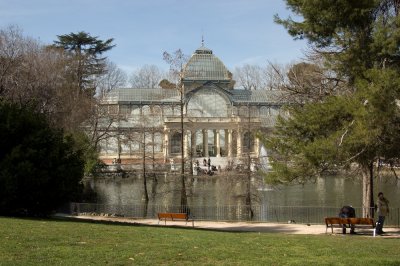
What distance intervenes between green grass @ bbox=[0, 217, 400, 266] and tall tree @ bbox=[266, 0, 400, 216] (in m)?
2.79

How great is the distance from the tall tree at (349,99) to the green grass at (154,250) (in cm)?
279

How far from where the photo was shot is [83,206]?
25.5m

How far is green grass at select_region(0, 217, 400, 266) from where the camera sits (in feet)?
27.8

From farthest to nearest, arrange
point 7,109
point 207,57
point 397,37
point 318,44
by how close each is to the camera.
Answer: point 207,57
point 7,109
point 318,44
point 397,37

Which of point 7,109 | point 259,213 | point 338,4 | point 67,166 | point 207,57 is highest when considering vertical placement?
point 207,57

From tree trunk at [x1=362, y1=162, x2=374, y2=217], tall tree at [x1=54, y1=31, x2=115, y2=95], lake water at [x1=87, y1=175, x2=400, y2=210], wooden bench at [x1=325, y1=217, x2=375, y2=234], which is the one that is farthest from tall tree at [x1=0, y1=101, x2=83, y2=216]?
tall tree at [x1=54, y1=31, x2=115, y2=95]

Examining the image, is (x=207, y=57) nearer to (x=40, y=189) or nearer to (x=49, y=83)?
(x=49, y=83)

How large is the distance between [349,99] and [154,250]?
7.24m

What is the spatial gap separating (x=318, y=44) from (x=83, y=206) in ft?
49.0

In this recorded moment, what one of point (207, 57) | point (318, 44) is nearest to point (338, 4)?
point (318, 44)

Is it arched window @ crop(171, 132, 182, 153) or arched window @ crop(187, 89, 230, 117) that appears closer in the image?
arched window @ crop(171, 132, 182, 153)

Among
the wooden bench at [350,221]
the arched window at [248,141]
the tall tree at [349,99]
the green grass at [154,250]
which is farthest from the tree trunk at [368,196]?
the arched window at [248,141]

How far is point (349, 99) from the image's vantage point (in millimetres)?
13898

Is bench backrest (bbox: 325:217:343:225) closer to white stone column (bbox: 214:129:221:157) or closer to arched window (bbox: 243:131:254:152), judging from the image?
arched window (bbox: 243:131:254:152)
